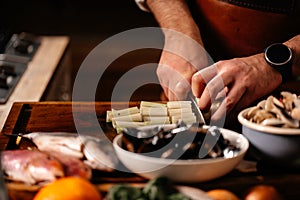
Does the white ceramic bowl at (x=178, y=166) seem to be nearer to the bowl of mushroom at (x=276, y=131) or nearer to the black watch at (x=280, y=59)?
the bowl of mushroom at (x=276, y=131)

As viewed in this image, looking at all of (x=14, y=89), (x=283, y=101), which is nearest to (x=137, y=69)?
(x=14, y=89)

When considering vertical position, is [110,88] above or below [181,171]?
below

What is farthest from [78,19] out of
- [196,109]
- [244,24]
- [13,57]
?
[196,109]

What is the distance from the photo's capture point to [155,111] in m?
1.45

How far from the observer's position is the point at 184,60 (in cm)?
178

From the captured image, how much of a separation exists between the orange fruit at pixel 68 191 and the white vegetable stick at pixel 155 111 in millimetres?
449

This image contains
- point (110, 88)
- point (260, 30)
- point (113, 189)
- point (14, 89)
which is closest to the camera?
point (113, 189)

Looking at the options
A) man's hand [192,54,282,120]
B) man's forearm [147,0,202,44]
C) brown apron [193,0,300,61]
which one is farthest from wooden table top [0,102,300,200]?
brown apron [193,0,300,61]

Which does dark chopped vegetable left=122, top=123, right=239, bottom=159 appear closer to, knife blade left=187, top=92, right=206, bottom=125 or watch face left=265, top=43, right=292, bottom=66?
knife blade left=187, top=92, right=206, bottom=125

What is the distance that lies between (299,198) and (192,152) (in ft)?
0.82

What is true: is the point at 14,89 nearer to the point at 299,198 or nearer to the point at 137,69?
the point at 299,198

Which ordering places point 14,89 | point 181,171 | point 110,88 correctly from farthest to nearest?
point 110,88 → point 14,89 → point 181,171

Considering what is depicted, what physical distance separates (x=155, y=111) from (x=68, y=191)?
51 cm

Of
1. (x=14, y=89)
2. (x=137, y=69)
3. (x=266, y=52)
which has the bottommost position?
(x=137, y=69)
